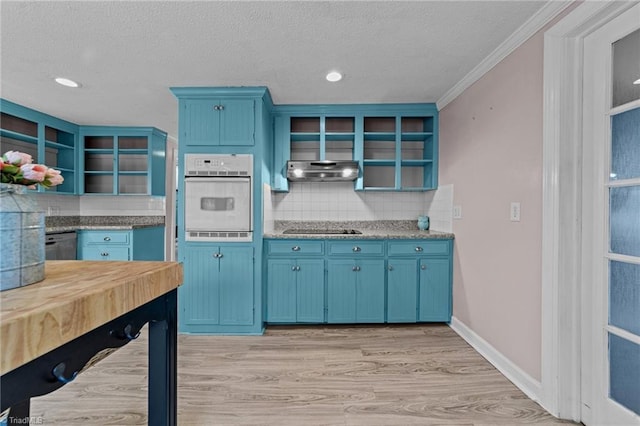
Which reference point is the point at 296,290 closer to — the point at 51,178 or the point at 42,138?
the point at 51,178

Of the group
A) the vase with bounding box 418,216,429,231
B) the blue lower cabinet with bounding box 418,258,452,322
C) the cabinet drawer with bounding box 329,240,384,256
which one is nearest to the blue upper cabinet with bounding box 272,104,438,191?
the vase with bounding box 418,216,429,231

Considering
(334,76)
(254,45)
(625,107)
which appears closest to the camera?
(625,107)

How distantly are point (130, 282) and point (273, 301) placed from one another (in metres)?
2.11

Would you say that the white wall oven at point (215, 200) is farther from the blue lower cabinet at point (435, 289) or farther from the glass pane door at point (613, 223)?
the glass pane door at point (613, 223)

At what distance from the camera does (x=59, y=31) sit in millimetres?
1942

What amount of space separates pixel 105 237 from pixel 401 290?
12.1ft

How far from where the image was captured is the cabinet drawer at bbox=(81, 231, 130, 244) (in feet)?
12.4

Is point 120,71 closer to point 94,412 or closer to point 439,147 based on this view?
point 94,412

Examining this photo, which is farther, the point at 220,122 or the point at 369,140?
the point at 369,140

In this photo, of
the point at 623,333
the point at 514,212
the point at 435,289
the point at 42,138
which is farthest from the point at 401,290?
the point at 42,138

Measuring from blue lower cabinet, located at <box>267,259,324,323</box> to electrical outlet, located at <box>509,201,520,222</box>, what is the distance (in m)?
1.63

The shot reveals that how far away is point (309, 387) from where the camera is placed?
1.95m

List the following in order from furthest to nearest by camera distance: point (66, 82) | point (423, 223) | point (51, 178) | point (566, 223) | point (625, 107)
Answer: point (423, 223) → point (66, 82) → point (566, 223) → point (625, 107) → point (51, 178)

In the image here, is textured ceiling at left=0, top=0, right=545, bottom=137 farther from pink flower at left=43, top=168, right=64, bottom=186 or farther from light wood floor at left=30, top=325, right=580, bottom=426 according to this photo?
light wood floor at left=30, top=325, right=580, bottom=426
